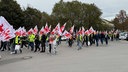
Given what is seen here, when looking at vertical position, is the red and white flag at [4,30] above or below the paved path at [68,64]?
above

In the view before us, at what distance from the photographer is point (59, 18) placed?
8206 centimetres

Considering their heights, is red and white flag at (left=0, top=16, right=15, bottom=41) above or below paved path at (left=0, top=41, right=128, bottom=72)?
above

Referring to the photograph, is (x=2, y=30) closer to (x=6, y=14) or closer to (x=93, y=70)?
(x=93, y=70)

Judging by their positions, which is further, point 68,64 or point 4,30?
point 4,30

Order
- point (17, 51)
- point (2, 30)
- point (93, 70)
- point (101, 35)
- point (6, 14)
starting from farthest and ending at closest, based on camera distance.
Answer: point (6, 14) < point (101, 35) < point (17, 51) < point (2, 30) < point (93, 70)

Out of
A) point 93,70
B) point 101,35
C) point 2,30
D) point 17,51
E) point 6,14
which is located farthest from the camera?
point 6,14

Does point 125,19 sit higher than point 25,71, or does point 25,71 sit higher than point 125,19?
point 125,19

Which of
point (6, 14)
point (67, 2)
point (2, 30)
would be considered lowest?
point (2, 30)

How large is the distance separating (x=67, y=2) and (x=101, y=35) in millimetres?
49726

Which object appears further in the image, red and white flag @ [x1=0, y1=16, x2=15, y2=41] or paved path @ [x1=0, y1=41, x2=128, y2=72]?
red and white flag @ [x1=0, y1=16, x2=15, y2=41]

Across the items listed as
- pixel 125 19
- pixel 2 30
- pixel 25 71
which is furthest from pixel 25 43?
pixel 125 19

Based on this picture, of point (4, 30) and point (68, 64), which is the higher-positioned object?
point (4, 30)

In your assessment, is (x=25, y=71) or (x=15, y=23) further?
(x=15, y=23)

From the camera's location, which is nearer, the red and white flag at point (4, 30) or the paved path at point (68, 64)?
the paved path at point (68, 64)
